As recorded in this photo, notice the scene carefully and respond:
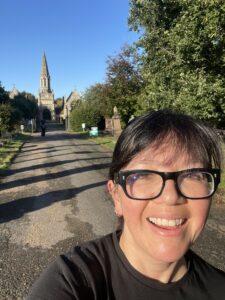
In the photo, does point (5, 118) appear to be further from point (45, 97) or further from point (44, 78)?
point (44, 78)

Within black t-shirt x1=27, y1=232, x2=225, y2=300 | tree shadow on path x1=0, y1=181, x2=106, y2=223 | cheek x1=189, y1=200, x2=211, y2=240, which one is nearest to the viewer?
black t-shirt x1=27, y1=232, x2=225, y2=300

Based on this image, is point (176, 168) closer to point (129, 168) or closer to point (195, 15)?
point (129, 168)

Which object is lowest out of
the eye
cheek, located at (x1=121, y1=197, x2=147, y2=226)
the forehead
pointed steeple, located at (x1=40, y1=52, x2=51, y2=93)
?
cheek, located at (x1=121, y1=197, x2=147, y2=226)

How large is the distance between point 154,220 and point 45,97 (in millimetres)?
114157

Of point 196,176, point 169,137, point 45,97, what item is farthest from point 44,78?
point 196,176

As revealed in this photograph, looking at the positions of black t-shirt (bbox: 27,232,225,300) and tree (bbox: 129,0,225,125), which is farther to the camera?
tree (bbox: 129,0,225,125)

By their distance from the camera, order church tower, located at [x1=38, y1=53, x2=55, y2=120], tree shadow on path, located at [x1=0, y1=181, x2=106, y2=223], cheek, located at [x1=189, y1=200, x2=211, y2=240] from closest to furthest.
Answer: cheek, located at [x1=189, y1=200, x2=211, y2=240]
tree shadow on path, located at [x1=0, y1=181, x2=106, y2=223]
church tower, located at [x1=38, y1=53, x2=55, y2=120]

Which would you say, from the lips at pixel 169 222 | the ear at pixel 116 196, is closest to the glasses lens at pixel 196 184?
the lips at pixel 169 222

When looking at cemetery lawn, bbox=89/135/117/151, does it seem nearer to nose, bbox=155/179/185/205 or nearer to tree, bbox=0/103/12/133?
tree, bbox=0/103/12/133

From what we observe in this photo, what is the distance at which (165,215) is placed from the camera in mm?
1426

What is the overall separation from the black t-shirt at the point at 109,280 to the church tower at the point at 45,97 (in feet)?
348

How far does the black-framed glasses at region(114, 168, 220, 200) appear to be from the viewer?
141cm

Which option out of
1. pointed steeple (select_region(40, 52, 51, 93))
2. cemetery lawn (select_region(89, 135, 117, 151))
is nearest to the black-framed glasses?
cemetery lawn (select_region(89, 135, 117, 151))

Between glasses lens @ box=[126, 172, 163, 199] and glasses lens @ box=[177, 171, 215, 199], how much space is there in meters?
0.08
